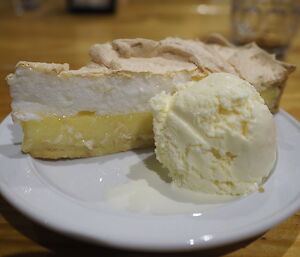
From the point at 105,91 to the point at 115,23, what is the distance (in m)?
2.14

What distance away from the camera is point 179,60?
149 cm

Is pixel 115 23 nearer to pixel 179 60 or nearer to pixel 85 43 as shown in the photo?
pixel 85 43

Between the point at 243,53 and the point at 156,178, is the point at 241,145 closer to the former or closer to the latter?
the point at 156,178

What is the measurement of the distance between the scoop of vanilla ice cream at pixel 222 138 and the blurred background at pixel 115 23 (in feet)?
3.51

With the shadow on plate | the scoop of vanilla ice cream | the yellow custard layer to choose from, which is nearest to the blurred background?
the yellow custard layer

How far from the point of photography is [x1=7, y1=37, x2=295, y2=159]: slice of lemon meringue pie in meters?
1.30

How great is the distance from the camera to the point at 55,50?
2.64 meters

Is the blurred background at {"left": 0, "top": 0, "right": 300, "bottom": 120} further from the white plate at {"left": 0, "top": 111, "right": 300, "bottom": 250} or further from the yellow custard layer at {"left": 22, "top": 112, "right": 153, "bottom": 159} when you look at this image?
the white plate at {"left": 0, "top": 111, "right": 300, "bottom": 250}

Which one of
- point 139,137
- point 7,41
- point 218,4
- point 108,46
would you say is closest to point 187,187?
point 139,137

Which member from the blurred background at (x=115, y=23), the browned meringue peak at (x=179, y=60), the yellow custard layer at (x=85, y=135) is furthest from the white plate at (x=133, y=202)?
the blurred background at (x=115, y=23)

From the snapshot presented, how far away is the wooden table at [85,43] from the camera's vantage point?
1.03m

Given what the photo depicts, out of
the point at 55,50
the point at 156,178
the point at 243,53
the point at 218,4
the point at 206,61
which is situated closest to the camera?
the point at 156,178

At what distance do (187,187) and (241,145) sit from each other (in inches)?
9.2

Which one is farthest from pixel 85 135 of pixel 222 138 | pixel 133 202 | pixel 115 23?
pixel 115 23
